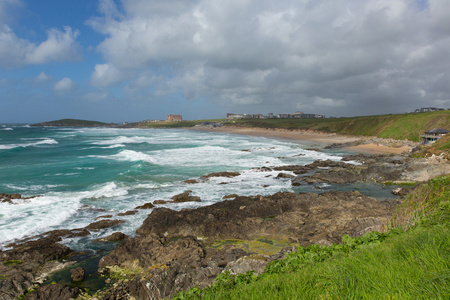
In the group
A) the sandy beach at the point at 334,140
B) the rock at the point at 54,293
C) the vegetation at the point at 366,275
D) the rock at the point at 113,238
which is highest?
the vegetation at the point at 366,275

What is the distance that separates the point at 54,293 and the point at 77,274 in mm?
Answer: 1591

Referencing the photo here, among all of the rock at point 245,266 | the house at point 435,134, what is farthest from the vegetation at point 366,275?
the house at point 435,134

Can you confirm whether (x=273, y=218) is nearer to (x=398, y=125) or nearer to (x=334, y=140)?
(x=334, y=140)

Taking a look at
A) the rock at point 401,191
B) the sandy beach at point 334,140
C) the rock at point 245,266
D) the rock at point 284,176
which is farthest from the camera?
the sandy beach at point 334,140

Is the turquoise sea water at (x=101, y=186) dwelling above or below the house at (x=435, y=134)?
below

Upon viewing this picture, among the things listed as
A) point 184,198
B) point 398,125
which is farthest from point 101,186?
point 398,125

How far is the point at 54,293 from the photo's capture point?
8.46 meters

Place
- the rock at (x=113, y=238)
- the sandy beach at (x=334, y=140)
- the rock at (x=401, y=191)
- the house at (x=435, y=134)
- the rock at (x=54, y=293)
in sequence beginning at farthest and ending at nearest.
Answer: the sandy beach at (x=334, y=140), the house at (x=435, y=134), the rock at (x=401, y=191), the rock at (x=113, y=238), the rock at (x=54, y=293)

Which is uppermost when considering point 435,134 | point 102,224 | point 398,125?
point 398,125

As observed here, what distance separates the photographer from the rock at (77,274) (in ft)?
32.7

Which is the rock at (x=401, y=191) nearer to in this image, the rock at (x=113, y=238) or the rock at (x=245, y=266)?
the rock at (x=245, y=266)

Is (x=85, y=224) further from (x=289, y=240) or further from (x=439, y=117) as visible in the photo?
(x=439, y=117)

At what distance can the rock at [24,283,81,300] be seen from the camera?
8.33 meters

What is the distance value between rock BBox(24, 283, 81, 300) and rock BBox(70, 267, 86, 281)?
1.29 m
